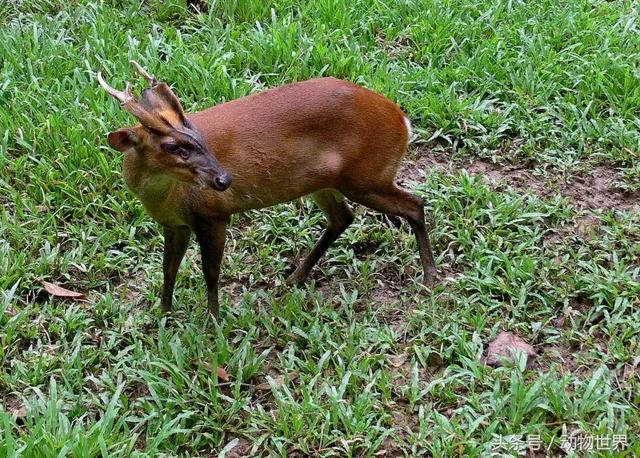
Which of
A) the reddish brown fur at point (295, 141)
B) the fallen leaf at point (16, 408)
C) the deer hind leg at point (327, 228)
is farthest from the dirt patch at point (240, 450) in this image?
the deer hind leg at point (327, 228)

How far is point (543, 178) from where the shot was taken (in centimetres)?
584

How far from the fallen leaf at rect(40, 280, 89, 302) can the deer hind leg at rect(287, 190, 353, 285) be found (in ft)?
3.94

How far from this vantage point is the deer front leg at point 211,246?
4.50 metres

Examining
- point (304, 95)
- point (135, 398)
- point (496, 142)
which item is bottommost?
point (135, 398)

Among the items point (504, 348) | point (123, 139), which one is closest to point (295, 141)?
point (123, 139)

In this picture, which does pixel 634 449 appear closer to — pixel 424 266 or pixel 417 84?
pixel 424 266

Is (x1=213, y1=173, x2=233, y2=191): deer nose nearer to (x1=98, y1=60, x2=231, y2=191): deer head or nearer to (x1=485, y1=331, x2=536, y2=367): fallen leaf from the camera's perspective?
(x1=98, y1=60, x2=231, y2=191): deer head

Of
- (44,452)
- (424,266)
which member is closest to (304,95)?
(424,266)

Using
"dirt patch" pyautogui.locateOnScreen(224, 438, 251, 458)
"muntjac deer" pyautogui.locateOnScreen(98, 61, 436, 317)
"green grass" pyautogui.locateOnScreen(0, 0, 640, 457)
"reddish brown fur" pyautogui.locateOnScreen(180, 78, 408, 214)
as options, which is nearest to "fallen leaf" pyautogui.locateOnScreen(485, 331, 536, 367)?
"green grass" pyautogui.locateOnScreen(0, 0, 640, 457)

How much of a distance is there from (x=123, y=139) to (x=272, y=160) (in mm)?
861

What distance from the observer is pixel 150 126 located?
395 centimetres

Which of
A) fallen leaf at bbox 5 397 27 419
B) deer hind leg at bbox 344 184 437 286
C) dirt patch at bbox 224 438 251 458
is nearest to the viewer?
dirt patch at bbox 224 438 251 458

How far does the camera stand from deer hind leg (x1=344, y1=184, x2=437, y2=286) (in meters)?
4.85

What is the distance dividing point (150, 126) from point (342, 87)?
3.99 ft
